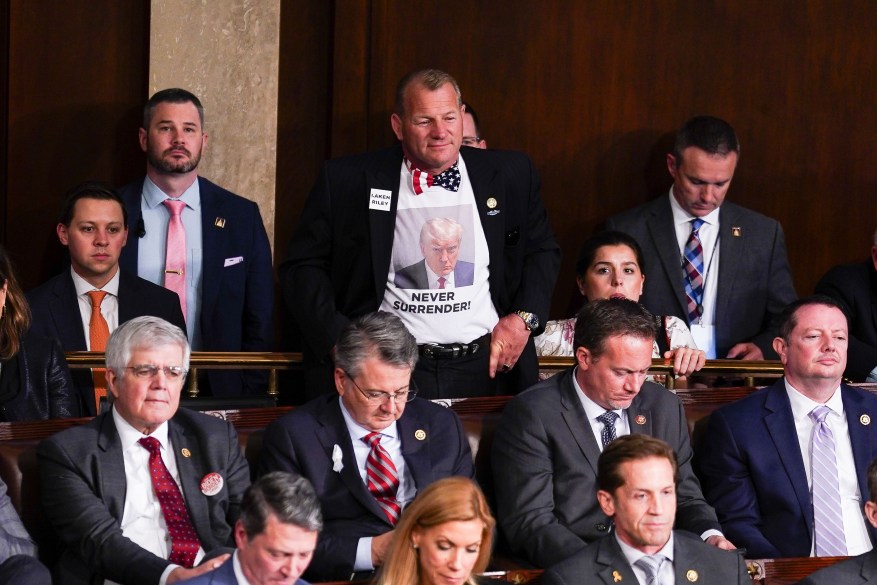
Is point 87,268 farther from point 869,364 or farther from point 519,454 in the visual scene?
point 869,364

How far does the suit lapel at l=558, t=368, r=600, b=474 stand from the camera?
4.11 metres

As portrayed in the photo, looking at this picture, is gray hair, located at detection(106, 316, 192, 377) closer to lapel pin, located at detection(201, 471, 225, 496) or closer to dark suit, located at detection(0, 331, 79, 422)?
lapel pin, located at detection(201, 471, 225, 496)

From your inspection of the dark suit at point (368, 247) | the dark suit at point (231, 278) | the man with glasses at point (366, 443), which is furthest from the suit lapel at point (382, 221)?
the dark suit at point (231, 278)

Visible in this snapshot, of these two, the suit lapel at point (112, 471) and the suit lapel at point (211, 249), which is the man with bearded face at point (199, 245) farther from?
the suit lapel at point (112, 471)

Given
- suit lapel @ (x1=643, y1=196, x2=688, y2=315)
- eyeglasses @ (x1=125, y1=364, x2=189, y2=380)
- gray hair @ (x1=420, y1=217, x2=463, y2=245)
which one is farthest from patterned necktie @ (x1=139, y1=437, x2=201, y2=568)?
suit lapel @ (x1=643, y1=196, x2=688, y2=315)

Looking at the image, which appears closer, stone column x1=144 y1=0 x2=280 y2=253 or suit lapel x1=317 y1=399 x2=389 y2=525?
suit lapel x1=317 y1=399 x2=389 y2=525

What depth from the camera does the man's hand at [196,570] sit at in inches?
132

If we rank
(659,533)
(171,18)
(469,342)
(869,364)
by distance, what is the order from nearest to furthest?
(659,533) → (469,342) → (869,364) → (171,18)

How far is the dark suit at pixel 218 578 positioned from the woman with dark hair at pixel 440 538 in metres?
0.35

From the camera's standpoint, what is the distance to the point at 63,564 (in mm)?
3729

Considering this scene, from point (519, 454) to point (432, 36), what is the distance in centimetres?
241

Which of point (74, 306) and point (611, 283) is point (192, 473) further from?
point (611, 283)

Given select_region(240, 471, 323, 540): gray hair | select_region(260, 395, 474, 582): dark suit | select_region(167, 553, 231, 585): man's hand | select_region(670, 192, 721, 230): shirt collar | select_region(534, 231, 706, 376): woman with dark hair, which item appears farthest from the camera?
select_region(670, 192, 721, 230): shirt collar

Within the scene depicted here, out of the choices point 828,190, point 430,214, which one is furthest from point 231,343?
point 828,190
